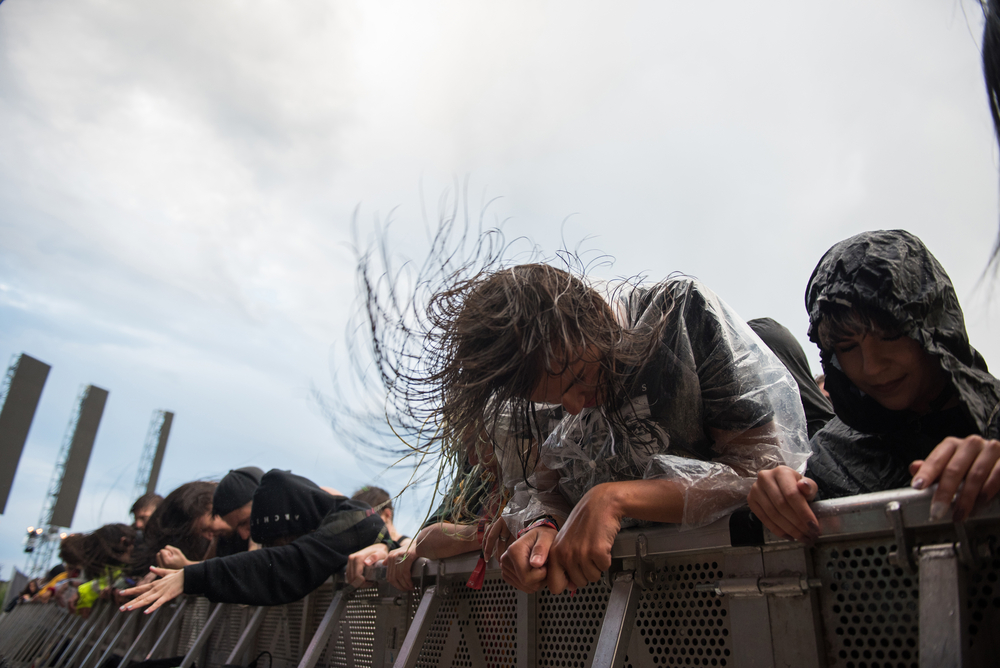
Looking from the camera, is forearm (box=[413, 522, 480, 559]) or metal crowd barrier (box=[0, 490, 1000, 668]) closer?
metal crowd barrier (box=[0, 490, 1000, 668])

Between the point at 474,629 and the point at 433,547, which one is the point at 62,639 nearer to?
the point at 433,547

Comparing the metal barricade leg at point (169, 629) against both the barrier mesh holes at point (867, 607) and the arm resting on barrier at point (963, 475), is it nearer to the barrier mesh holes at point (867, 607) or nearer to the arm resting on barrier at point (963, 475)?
the barrier mesh holes at point (867, 607)

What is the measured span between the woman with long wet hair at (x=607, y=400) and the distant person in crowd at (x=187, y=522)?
308 centimetres

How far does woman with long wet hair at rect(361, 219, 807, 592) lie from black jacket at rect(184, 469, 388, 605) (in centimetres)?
113

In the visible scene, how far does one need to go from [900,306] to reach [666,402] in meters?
0.46

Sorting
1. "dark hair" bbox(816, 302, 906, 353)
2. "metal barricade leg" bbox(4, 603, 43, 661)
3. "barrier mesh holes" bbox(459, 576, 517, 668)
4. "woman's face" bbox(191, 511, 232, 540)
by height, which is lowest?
"metal barricade leg" bbox(4, 603, 43, 661)

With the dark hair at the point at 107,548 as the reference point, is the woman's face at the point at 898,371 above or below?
above

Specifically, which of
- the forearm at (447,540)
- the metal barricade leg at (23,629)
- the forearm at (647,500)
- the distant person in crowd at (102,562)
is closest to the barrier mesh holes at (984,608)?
the forearm at (647,500)

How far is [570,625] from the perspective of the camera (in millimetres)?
1353

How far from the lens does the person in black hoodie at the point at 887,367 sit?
1.11 meters

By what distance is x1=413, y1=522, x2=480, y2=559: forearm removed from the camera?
5.65 ft

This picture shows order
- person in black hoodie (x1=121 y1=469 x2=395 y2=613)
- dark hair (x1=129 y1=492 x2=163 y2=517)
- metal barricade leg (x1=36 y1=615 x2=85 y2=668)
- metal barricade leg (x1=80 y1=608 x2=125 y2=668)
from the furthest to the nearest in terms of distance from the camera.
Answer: dark hair (x1=129 y1=492 x2=163 y2=517), metal barricade leg (x1=36 y1=615 x2=85 y2=668), metal barricade leg (x1=80 y1=608 x2=125 y2=668), person in black hoodie (x1=121 y1=469 x2=395 y2=613)

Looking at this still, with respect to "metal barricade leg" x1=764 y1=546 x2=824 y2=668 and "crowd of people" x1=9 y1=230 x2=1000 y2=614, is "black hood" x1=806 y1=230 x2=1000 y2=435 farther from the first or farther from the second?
"metal barricade leg" x1=764 y1=546 x2=824 y2=668

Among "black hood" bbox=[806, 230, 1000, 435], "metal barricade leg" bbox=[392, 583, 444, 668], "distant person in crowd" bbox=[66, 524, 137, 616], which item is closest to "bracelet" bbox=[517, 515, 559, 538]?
"metal barricade leg" bbox=[392, 583, 444, 668]
